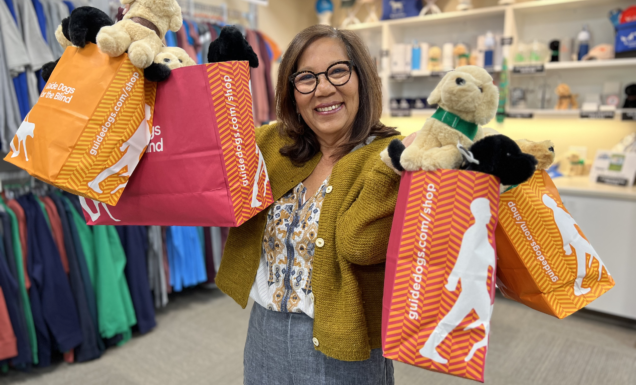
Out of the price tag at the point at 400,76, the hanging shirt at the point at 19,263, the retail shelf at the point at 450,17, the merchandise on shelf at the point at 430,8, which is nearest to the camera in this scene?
the hanging shirt at the point at 19,263

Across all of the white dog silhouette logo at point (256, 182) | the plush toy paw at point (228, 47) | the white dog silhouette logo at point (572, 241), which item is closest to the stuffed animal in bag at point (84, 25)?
the plush toy paw at point (228, 47)

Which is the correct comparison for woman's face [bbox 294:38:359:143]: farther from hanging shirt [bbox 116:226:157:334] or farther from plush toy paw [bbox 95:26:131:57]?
hanging shirt [bbox 116:226:157:334]

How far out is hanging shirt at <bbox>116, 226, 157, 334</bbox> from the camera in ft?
8.77

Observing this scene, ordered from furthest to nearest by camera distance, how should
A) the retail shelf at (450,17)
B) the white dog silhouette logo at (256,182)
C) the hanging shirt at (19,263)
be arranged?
the retail shelf at (450,17)
the hanging shirt at (19,263)
the white dog silhouette logo at (256,182)

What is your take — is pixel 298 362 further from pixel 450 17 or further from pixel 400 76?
pixel 450 17

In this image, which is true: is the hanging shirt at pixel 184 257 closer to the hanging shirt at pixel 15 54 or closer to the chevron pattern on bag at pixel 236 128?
the hanging shirt at pixel 15 54

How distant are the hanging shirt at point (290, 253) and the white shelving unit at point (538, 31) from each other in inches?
110

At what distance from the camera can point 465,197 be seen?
0.69 meters

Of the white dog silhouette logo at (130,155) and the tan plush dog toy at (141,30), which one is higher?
the tan plush dog toy at (141,30)

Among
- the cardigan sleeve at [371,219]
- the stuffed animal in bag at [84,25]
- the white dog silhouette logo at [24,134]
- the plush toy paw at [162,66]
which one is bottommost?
the cardigan sleeve at [371,219]

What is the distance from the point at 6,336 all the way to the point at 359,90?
216 centimetres

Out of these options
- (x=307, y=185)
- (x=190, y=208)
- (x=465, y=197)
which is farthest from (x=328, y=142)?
(x=465, y=197)

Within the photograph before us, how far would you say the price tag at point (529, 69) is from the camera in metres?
3.17

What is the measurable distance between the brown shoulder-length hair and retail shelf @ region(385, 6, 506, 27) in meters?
2.75
